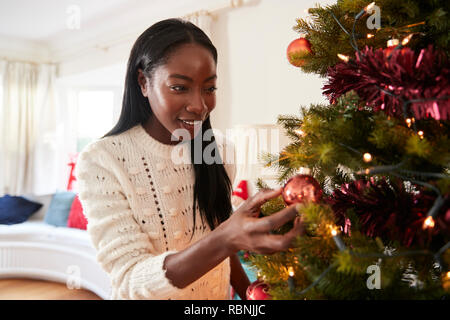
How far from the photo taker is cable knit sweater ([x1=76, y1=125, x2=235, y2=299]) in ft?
2.15

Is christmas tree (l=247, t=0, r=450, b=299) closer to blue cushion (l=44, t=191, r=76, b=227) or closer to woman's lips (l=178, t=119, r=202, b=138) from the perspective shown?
woman's lips (l=178, t=119, r=202, b=138)

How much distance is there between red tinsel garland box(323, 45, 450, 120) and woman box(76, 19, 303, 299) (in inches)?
9.2

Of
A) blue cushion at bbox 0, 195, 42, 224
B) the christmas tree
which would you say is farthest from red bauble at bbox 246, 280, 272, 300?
blue cushion at bbox 0, 195, 42, 224

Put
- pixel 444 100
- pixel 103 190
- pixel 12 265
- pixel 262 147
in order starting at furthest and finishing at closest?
pixel 12 265
pixel 262 147
pixel 103 190
pixel 444 100

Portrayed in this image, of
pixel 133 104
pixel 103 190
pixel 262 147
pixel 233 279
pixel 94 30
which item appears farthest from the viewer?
pixel 94 30

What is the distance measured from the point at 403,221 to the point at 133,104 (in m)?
0.67

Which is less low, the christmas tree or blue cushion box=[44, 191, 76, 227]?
the christmas tree

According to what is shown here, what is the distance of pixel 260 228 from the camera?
17.0 inches

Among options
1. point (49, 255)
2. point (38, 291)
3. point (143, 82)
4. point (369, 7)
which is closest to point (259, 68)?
point (143, 82)

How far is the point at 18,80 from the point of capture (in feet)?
14.5

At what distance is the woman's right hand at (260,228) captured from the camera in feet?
1.37

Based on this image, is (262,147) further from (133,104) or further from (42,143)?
(42,143)

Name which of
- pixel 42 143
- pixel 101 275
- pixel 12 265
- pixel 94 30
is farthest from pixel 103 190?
pixel 42 143

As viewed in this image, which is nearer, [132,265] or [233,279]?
[132,265]
